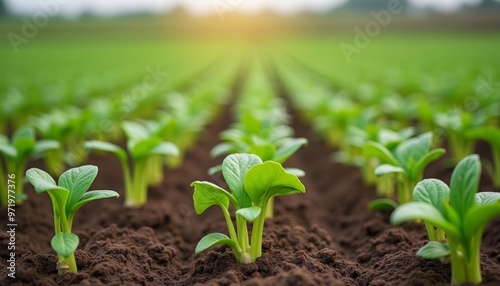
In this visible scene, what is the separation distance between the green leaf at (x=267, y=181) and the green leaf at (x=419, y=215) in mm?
633

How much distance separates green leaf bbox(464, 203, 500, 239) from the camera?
6.55 feet

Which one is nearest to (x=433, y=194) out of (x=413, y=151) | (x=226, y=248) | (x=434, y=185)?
(x=434, y=185)

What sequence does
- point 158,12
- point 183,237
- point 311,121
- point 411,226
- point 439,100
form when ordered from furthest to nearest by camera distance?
point 158,12 → point 311,121 → point 439,100 → point 183,237 → point 411,226

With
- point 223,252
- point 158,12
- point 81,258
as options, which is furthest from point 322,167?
point 158,12

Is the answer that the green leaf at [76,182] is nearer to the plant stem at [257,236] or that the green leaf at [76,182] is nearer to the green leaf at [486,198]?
the plant stem at [257,236]

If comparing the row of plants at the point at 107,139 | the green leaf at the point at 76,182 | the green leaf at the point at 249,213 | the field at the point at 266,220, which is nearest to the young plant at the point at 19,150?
the row of plants at the point at 107,139

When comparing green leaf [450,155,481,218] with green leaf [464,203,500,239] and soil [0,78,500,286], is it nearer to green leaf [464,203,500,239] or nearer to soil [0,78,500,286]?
green leaf [464,203,500,239]

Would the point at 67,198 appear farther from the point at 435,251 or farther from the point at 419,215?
the point at 435,251

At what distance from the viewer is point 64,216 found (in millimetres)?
2564

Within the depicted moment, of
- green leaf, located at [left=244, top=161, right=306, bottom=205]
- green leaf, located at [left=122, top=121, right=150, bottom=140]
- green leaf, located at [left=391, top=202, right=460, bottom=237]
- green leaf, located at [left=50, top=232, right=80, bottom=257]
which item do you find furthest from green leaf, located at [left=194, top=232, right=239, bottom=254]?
green leaf, located at [left=122, top=121, right=150, bottom=140]

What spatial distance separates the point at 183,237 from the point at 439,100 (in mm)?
5838

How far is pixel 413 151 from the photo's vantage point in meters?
3.09

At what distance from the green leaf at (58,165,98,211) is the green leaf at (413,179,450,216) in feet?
5.94

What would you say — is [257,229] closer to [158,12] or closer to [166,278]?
[166,278]
